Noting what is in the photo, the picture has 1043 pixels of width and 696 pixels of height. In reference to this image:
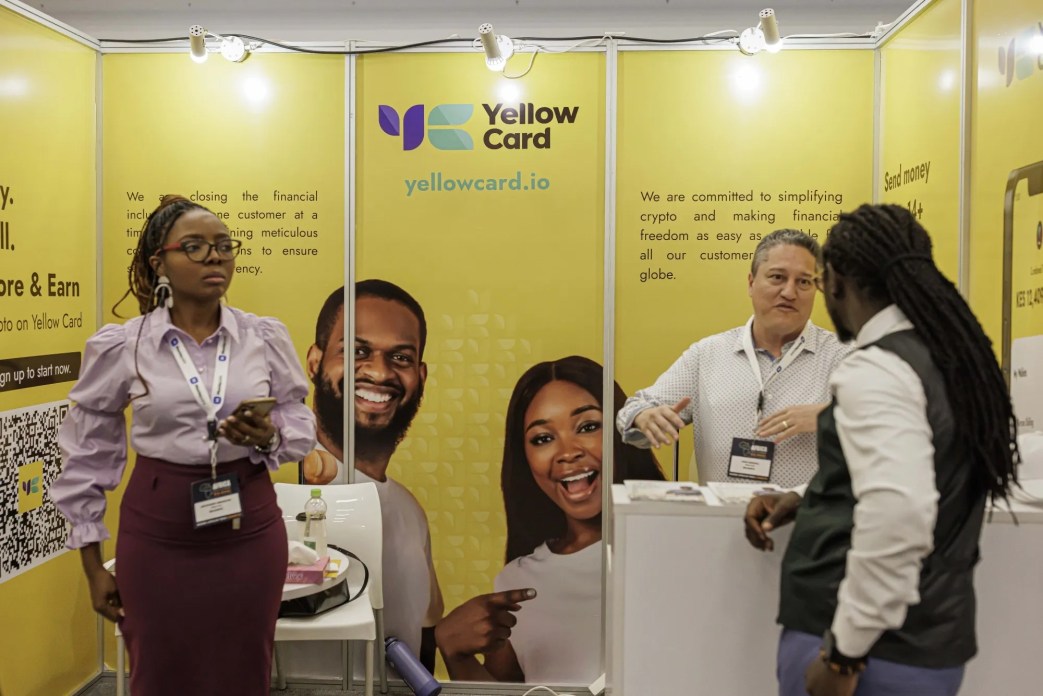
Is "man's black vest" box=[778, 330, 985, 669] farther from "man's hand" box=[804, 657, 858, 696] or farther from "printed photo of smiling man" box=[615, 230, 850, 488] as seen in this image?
"printed photo of smiling man" box=[615, 230, 850, 488]

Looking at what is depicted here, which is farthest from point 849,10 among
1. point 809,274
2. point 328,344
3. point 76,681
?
point 76,681

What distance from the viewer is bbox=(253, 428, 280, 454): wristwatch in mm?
1881

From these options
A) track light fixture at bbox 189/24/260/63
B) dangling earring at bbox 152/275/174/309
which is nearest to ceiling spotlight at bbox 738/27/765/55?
track light fixture at bbox 189/24/260/63

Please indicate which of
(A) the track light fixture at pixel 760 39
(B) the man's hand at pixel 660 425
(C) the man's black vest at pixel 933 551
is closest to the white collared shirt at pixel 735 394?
(B) the man's hand at pixel 660 425

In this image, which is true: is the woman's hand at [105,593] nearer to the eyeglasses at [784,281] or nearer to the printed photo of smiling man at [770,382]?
the printed photo of smiling man at [770,382]

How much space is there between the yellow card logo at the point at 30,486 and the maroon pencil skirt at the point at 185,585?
52.4 inches

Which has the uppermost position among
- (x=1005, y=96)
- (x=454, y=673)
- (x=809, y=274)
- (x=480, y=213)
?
(x=1005, y=96)

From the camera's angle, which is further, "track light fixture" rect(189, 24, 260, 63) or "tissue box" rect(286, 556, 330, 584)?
"track light fixture" rect(189, 24, 260, 63)

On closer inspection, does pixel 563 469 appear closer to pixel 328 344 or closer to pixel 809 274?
pixel 328 344

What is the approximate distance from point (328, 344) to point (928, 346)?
8.33 ft

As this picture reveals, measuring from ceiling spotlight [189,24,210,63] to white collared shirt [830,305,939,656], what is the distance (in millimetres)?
A: 2906

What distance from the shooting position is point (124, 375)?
1.88m

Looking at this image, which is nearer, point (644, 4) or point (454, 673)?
point (454, 673)

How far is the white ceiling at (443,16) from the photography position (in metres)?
3.78
